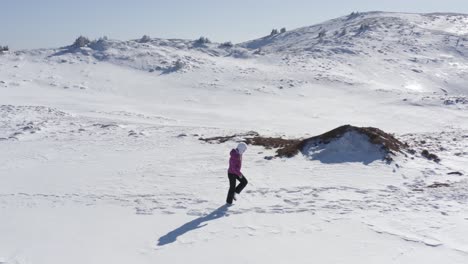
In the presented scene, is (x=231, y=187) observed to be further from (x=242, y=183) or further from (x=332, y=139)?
(x=332, y=139)

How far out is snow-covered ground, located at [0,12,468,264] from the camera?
7867 millimetres

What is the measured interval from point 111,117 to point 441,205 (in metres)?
19.3

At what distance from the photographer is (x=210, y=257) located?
739cm

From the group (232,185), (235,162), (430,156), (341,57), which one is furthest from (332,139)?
(341,57)

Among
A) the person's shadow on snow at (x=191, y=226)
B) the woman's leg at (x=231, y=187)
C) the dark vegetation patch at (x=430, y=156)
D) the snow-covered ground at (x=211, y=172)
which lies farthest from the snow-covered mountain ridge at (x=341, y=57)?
the person's shadow on snow at (x=191, y=226)

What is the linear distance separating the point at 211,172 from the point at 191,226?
14.9 feet

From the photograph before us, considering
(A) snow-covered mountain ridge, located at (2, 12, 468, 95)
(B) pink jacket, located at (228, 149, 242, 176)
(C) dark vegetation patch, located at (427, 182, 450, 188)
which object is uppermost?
(A) snow-covered mountain ridge, located at (2, 12, 468, 95)

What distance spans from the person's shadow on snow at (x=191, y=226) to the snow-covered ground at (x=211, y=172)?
0.18 feet

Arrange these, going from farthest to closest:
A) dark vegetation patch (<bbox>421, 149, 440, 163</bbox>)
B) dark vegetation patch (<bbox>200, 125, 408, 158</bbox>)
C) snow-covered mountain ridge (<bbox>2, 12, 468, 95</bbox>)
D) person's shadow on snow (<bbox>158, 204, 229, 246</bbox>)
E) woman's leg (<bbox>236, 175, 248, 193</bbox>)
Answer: snow-covered mountain ridge (<bbox>2, 12, 468, 95</bbox>) < dark vegetation patch (<bbox>200, 125, 408, 158</bbox>) < dark vegetation patch (<bbox>421, 149, 440, 163</bbox>) < woman's leg (<bbox>236, 175, 248, 193</bbox>) < person's shadow on snow (<bbox>158, 204, 229, 246</bbox>)

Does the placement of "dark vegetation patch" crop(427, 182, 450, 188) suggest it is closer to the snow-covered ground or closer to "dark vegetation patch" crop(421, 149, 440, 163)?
the snow-covered ground

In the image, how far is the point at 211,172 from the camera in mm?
13359

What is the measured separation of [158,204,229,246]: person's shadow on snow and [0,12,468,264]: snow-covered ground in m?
0.06

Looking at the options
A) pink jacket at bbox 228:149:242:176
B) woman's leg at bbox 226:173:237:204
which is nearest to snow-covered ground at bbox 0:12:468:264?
woman's leg at bbox 226:173:237:204

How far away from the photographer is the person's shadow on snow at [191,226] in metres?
8.16
